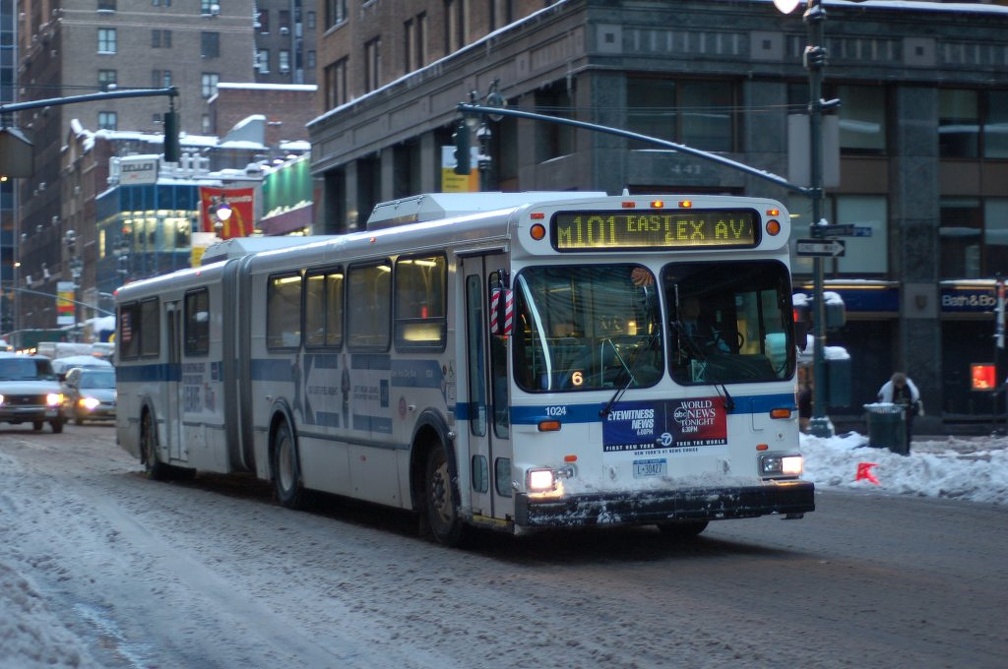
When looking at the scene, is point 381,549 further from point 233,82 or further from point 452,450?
point 233,82

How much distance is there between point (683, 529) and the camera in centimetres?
1415

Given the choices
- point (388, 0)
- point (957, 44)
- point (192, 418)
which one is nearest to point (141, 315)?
point (192, 418)

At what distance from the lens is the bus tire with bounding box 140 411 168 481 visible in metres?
23.5

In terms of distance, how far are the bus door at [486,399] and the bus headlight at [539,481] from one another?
29 cm

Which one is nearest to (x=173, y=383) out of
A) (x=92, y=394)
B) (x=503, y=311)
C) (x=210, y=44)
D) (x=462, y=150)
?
(x=462, y=150)

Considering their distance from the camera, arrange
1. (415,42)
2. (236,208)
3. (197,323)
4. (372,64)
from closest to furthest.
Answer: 1. (197,323)
2. (415,42)
3. (372,64)
4. (236,208)

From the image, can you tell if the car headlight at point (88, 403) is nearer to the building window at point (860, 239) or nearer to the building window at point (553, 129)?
the building window at point (553, 129)

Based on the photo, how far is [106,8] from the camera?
131 meters

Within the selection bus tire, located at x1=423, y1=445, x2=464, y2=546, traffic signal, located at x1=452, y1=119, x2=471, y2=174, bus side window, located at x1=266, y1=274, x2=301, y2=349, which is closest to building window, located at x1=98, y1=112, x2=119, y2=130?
traffic signal, located at x1=452, y1=119, x2=471, y2=174

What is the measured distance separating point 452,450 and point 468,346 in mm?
927

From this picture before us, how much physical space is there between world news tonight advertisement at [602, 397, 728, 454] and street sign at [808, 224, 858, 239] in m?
15.0

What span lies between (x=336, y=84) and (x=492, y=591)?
50072mm

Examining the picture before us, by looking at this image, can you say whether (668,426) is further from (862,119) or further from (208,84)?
(208,84)

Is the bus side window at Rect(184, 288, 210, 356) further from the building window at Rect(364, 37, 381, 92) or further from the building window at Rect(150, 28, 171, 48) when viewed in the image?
the building window at Rect(150, 28, 171, 48)
